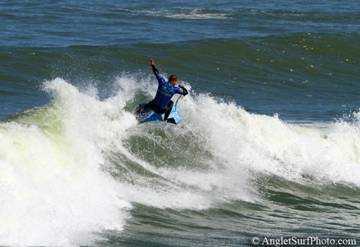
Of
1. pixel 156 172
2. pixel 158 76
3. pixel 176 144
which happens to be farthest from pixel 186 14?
pixel 156 172

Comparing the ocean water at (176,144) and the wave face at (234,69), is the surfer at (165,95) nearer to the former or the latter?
the ocean water at (176,144)

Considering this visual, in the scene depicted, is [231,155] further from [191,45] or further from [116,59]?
[191,45]

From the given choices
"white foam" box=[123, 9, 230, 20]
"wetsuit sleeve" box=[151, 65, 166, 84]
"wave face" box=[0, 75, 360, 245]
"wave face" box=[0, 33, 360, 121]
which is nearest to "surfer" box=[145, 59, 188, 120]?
"wetsuit sleeve" box=[151, 65, 166, 84]

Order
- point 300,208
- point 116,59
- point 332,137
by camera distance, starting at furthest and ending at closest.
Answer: point 116,59
point 332,137
point 300,208

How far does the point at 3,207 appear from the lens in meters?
10.6

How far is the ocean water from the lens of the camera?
1214 cm

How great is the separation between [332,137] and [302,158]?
7.43 ft

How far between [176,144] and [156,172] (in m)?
1.39

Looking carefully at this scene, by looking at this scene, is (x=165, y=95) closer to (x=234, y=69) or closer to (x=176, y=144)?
(x=176, y=144)

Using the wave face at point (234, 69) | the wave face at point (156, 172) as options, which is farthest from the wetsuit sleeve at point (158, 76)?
the wave face at point (234, 69)

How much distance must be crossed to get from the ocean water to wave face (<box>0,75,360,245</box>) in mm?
26

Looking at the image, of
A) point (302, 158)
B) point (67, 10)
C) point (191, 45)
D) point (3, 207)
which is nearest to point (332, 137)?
point (302, 158)

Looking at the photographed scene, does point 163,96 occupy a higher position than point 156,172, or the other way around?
point 163,96

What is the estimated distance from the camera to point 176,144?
1659 cm
